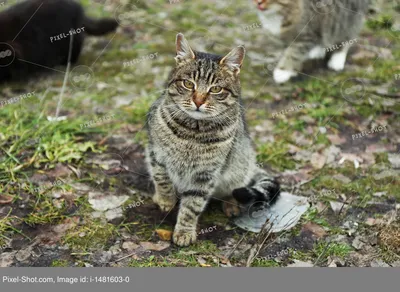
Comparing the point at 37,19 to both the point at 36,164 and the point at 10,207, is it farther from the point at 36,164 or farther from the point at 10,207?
the point at 10,207

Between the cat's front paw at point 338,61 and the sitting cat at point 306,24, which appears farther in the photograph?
the cat's front paw at point 338,61

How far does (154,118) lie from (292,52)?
2.17 meters

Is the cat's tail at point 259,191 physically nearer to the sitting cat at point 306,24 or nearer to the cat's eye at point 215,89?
the cat's eye at point 215,89

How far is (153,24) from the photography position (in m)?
5.88

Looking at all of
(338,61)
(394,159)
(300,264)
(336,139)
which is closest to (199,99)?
(300,264)

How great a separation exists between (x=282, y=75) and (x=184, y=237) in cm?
240

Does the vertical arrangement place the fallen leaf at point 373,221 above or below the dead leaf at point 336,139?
above

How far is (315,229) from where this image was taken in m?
3.48

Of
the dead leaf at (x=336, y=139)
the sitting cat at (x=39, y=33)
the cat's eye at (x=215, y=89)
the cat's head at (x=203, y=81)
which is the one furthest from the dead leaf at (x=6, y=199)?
the dead leaf at (x=336, y=139)

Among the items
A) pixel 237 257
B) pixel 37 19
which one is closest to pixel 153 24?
pixel 37 19

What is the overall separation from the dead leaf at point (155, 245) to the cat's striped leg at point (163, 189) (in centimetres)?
32

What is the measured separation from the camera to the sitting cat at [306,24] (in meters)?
4.95

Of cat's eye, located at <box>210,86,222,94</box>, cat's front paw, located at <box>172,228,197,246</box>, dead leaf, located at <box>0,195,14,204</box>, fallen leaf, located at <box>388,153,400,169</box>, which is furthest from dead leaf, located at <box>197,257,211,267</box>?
fallen leaf, located at <box>388,153,400,169</box>

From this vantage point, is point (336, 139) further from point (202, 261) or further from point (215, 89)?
point (202, 261)
